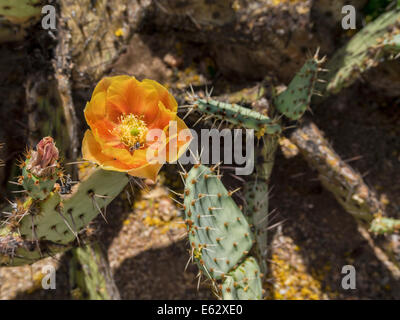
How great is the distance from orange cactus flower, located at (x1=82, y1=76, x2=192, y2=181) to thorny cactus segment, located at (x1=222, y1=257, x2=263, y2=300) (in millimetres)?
640

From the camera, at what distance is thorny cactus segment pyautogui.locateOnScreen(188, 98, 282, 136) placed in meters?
1.72

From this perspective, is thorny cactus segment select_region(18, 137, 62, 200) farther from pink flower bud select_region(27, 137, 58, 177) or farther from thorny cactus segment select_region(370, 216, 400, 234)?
thorny cactus segment select_region(370, 216, 400, 234)

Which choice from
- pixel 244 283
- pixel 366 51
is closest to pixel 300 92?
pixel 366 51

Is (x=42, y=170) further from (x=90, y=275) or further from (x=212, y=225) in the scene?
(x=90, y=275)

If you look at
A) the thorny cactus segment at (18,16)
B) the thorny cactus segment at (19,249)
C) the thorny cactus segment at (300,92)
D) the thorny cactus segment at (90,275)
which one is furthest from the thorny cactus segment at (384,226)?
the thorny cactus segment at (18,16)

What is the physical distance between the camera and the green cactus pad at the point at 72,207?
4.39 feet

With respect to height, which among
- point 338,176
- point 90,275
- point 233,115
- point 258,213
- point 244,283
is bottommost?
point 244,283

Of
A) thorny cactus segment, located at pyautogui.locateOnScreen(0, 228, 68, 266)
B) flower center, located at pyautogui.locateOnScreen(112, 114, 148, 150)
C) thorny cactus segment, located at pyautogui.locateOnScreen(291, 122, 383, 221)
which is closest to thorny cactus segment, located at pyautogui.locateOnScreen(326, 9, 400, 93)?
thorny cactus segment, located at pyautogui.locateOnScreen(291, 122, 383, 221)

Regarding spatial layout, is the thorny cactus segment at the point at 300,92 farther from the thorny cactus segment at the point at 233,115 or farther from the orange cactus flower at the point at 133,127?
the orange cactus flower at the point at 133,127

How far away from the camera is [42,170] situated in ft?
3.68

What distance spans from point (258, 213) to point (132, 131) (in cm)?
89

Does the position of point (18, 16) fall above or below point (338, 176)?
above

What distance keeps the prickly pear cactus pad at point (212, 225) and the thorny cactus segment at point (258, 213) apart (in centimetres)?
19

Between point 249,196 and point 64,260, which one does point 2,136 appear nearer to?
point 64,260
